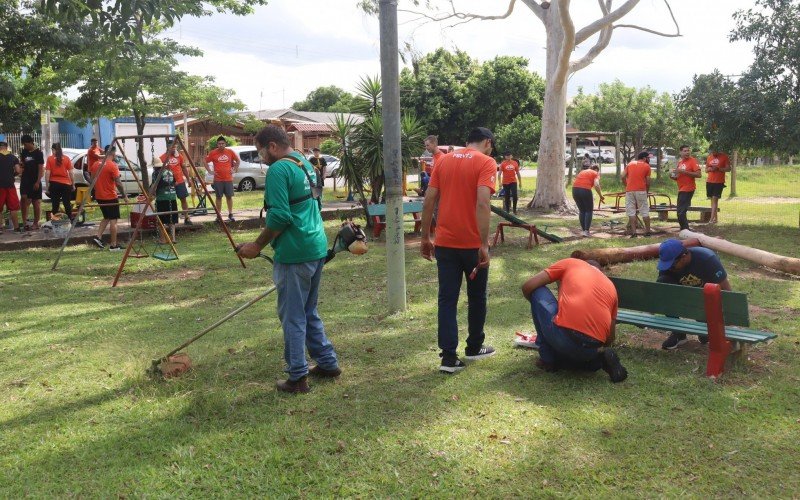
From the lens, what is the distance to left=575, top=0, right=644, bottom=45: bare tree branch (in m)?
16.8

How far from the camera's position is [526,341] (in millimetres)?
5930

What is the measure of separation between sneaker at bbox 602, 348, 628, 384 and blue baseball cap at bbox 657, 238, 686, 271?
1.11 meters

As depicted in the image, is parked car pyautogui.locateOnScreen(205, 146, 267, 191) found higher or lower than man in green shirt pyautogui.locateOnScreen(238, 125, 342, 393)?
higher

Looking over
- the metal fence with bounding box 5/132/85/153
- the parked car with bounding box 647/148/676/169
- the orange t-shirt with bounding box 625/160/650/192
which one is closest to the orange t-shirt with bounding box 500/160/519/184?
the orange t-shirt with bounding box 625/160/650/192

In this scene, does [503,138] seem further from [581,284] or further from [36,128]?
[581,284]

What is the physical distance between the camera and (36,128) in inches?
1282

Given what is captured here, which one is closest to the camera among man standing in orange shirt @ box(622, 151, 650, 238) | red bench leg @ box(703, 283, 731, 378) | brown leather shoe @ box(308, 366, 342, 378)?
red bench leg @ box(703, 283, 731, 378)

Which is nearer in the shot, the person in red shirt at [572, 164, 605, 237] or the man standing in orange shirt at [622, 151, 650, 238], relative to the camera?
the man standing in orange shirt at [622, 151, 650, 238]

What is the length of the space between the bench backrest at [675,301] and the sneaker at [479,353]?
1140mm

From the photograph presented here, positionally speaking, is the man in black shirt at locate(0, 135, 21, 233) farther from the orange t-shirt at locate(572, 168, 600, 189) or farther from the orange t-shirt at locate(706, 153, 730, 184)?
the orange t-shirt at locate(706, 153, 730, 184)

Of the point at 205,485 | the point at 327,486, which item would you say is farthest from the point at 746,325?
the point at 205,485

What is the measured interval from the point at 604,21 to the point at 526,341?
13253 millimetres

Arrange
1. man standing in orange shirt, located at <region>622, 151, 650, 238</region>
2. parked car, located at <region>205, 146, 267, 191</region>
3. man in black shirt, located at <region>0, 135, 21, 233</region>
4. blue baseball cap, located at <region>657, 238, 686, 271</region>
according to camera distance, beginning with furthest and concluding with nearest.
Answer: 1. parked car, located at <region>205, 146, 267, 191</region>
2. man in black shirt, located at <region>0, 135, 21, 233</region>
3. man standing in orange shirt, located at <region>622, 151, 650, 238</region>
4. blue baseball cap, located at <region>657, 238, 686, 271</region>

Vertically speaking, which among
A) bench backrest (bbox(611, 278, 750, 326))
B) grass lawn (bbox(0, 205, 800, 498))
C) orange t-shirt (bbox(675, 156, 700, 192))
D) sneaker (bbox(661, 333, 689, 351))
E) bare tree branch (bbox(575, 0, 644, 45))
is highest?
bare tree branch (bbox(575, 0, 644, 45))
